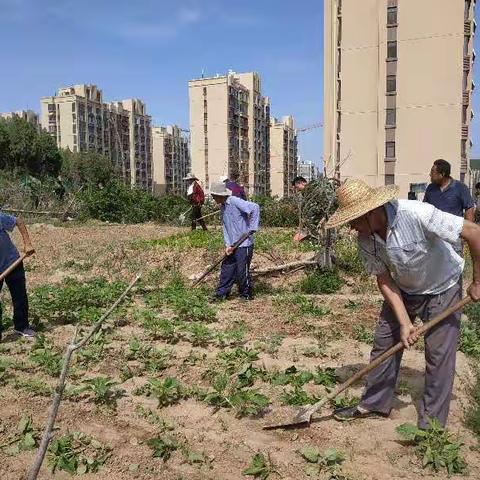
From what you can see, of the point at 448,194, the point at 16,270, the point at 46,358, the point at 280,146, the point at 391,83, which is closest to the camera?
the point at 46,358

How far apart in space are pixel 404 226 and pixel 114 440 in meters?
1.96

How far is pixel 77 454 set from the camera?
2.70 metres

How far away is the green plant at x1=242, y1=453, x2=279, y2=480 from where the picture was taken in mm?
2480

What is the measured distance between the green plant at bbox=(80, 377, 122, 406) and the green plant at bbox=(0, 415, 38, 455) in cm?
44

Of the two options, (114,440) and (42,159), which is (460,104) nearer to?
(42,159)

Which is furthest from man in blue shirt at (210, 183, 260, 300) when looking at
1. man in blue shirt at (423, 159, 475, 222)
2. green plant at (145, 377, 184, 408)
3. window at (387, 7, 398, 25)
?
window at (387, 7, 398, 25)

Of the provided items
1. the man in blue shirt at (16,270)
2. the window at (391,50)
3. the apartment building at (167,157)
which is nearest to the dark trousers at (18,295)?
the man in blue shirt at (16,270)

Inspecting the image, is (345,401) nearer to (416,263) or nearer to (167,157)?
(416,263)

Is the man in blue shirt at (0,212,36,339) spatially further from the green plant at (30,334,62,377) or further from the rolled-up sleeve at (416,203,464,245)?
the rolled-up sleeve at (416,203,464,245)

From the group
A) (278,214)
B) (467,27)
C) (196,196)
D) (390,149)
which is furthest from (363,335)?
(467,27)

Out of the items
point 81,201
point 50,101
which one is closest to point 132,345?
point 81,201

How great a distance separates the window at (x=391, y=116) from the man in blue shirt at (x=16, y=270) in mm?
33275

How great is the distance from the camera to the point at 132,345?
4164 millimetres

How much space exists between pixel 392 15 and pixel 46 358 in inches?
1448
